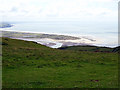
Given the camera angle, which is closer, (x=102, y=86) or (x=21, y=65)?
(x=102, y=86)

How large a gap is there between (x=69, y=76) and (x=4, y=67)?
396 inches

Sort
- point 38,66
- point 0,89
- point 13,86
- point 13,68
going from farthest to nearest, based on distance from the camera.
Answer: point 38,66 < point 13,68 < point 13,86 < point 0,89

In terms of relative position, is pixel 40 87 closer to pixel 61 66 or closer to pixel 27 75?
pixel 27 75

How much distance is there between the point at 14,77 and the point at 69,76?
6.62 m

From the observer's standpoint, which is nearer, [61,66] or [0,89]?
[0,89]

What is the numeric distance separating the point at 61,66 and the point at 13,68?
746 cm

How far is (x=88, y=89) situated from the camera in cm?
1474

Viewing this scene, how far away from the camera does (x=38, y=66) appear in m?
26.3

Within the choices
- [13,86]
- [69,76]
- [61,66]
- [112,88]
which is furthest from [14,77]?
[112,88]

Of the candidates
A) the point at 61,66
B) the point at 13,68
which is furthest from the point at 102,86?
the point at 13,68

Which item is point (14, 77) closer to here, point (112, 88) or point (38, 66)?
point (38, 66)

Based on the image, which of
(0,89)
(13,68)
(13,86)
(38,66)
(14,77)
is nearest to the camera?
(0,89)

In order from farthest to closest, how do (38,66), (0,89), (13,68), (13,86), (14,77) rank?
(38,66), (13,68), (14,77), (13,86), (0,89)

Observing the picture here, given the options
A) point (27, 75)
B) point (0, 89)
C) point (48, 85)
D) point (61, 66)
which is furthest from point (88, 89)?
point (61, 66)
